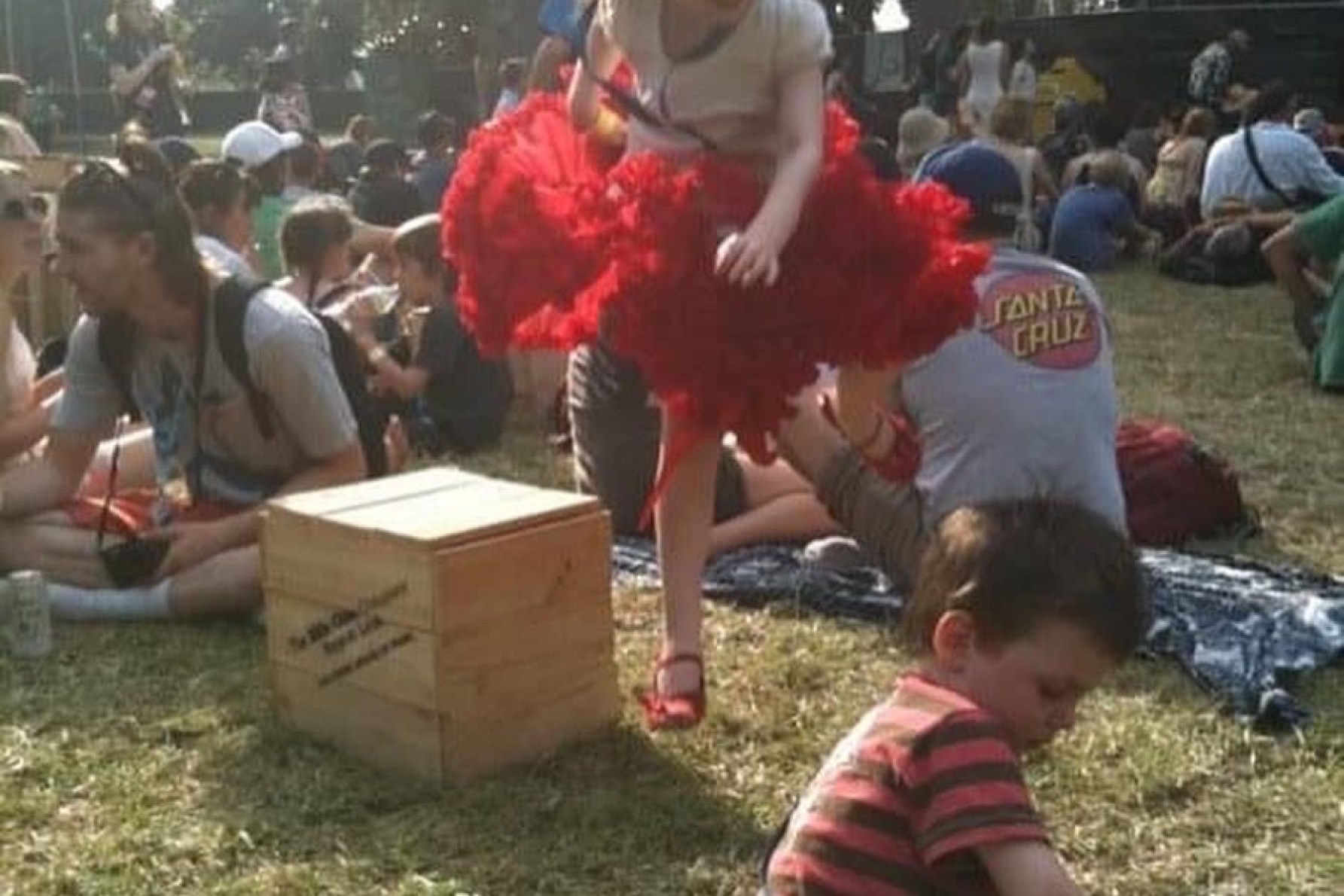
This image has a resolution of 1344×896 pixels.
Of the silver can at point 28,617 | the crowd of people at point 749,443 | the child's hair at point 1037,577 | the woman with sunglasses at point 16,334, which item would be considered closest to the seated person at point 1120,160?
the crowd of people at point 749,443

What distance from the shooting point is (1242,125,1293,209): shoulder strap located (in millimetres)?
11195

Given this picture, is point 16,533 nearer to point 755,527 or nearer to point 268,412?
point 268,412

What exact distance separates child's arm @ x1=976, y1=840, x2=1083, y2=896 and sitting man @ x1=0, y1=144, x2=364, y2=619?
2.64m

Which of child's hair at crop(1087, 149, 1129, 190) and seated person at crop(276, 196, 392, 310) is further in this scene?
child's hair at crop(1087, 149, 1129, 190)

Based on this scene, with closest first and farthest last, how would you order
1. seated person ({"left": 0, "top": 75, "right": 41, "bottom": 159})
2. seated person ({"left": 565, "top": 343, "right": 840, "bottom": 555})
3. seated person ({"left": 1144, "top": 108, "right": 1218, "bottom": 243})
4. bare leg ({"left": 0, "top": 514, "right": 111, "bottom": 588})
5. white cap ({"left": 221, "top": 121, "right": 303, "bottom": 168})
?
bare leg ({"left": 0, "top": 514, "right": 111, "bottom": 588}) < seated person ({"left": 565, "top": 343, "right": 840, "bottom": 555}) < seated person ({"left": 0, "top": 75, "right": 41, "bottom": 159}) < white cap ({"left": 221, "top": 121, "right": 303, "bottom": 168}) < seated person ({"left": 1144, "top": 108, "right": 1218, "bottom": 243})

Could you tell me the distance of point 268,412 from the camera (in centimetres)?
445

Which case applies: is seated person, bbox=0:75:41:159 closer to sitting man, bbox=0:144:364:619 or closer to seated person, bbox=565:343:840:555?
sitting man, bbox=0:144:364:619

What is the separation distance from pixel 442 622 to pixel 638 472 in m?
1.77

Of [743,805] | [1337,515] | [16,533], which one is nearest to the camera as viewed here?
[743,805]

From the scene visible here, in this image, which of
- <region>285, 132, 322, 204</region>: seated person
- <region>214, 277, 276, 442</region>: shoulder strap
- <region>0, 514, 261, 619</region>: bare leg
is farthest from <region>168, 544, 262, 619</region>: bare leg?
<region>285, 132, 322, 204</region>: seated person

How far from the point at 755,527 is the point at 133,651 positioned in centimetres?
173

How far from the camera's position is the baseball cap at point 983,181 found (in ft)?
14.9

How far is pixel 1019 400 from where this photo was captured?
4.23 meters

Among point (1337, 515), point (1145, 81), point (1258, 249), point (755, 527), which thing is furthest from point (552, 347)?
point (1145, 81)
